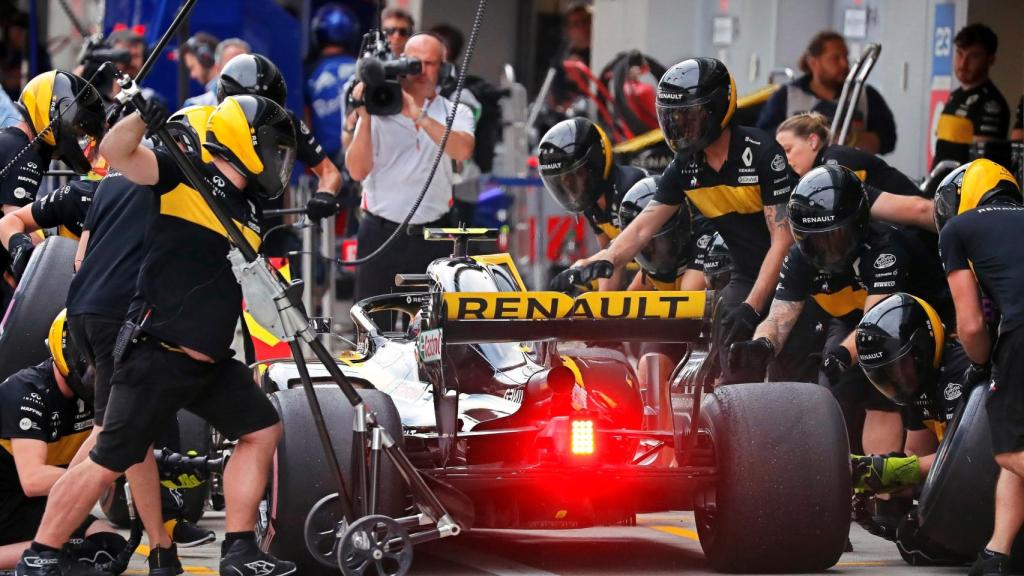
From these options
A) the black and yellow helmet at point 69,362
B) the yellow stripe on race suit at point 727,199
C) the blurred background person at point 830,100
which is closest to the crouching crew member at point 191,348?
the black and yellow helmet at point 69,362

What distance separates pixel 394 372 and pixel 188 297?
160cm

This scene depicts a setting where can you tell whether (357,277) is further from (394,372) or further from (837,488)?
(837,488)

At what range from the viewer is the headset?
1405 centimetres

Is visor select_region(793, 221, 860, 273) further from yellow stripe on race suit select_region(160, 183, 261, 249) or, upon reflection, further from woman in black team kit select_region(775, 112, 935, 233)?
yellow stripe on race suit select_region(160, 183, 261, 249)

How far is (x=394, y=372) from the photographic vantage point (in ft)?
28.0

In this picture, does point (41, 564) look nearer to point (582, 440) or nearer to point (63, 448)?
point (63, 448)

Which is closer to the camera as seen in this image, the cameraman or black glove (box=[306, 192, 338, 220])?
black glove (box=[306, 192, 338, 220])

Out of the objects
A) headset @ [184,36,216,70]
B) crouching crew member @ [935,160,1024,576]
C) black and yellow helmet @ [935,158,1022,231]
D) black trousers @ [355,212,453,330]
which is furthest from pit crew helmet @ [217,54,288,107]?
headset @ [184,36,216,70]

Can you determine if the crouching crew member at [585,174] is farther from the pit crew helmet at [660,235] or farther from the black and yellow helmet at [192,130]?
the black and yellow helmet at [192,130]

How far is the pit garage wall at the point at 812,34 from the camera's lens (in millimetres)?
13805

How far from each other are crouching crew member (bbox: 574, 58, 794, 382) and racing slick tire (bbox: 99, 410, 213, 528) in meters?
1.99

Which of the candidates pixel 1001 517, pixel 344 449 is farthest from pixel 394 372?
pixel 1001 517

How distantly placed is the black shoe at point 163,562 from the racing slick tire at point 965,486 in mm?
2909

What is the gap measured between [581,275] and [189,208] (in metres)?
2.28
